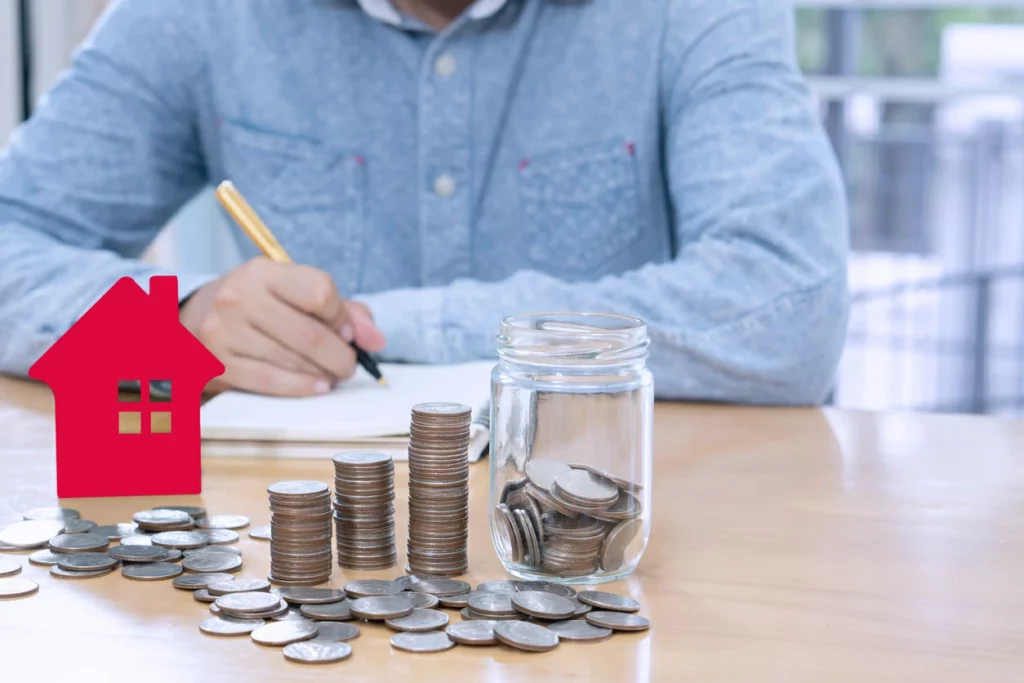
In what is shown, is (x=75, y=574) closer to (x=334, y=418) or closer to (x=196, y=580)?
(x=196, y=580)

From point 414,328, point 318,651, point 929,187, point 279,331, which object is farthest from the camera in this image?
point 929,187

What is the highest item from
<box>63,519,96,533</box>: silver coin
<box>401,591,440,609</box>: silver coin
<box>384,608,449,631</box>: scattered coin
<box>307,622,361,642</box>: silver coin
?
<box>63,519,96,533</box>: silver coin

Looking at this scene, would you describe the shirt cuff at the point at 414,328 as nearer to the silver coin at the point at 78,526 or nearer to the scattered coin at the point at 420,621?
the silver coin at the point at 78,526

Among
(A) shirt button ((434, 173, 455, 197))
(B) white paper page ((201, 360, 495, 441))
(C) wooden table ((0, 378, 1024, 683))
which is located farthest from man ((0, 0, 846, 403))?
(C) wooden table ((0, 378, 1024, 683))

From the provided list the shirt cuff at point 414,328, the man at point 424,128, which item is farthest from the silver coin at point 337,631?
the man at point 424,128

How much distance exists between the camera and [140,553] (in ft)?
2.25

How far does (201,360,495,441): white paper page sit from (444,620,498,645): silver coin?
1.18ft

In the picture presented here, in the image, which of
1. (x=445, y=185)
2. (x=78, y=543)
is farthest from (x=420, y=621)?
(x=445, y=185)

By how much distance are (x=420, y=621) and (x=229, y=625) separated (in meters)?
0.10

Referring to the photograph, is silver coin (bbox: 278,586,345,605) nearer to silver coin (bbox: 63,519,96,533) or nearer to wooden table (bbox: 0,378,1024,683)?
wooden table (bbox: 0,378,1024,683)

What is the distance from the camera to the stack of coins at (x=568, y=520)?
64 cm

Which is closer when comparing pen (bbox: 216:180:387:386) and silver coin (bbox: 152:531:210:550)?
silver coin (bbox: 152:531:210:550)

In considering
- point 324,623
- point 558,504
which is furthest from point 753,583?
point 324,623

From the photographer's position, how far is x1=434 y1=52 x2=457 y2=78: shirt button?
147 centimetres
